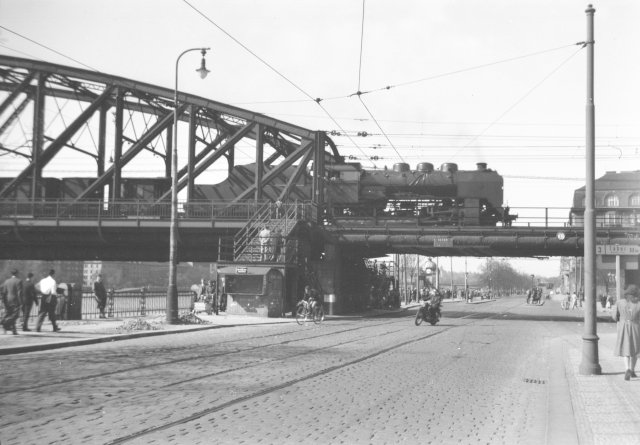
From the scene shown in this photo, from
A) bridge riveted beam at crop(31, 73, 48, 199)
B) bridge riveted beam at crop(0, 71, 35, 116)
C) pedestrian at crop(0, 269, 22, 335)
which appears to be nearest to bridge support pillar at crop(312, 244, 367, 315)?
pedestrian at crop(0, 269, 22, 335)

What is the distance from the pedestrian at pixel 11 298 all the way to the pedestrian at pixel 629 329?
1457 cm

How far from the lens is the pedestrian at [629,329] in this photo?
1159cm

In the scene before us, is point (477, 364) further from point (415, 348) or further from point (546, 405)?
point (546, 405)

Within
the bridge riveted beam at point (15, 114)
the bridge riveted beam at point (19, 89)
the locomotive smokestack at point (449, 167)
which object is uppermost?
the bridge riveted beam at point (19, 89)

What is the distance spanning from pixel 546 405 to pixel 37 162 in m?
42.8

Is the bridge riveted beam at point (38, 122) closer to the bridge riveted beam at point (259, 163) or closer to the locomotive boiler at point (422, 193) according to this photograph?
the bridge riveted beam at point (259, 163)

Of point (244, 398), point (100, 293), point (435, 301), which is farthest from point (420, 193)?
point (244, 398)

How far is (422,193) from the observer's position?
127 feet

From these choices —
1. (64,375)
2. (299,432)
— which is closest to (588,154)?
(299,432)

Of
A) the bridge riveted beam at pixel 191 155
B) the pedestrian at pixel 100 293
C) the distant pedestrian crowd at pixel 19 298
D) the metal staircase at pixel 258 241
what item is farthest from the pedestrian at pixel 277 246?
the distant pedestrian crowd at pixel 19 298

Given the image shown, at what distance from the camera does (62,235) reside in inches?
1566

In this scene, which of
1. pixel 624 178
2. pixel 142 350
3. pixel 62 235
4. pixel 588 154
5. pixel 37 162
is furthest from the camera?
pixel 624 178

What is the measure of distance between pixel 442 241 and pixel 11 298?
77.6ft

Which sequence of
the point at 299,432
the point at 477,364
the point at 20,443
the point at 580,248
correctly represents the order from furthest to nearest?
1. the point at 580,248
2. the point at 477,364
3. the point at 299,432
4. the point at 20,443
